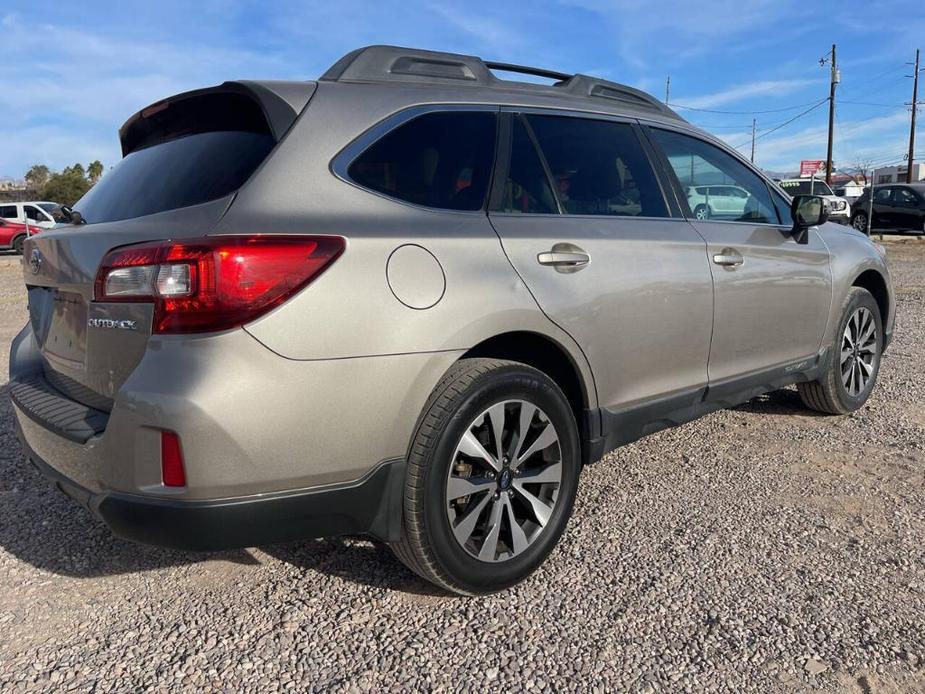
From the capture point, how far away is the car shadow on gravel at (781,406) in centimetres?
473

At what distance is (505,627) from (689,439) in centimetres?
214

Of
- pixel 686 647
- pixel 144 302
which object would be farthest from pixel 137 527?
pixel 686 647

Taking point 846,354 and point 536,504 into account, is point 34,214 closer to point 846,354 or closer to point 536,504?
point 846,354

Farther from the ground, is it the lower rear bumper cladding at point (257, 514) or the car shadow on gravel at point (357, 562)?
the lower rear bumper cladding at point (257, 514)

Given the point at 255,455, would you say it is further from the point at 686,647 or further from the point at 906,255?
the point at 906,255

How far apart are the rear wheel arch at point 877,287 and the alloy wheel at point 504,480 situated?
2.94m

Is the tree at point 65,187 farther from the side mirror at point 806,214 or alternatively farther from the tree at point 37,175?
the side mirror at point 806,214

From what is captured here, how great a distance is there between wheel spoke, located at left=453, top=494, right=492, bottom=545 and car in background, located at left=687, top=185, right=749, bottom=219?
181 centimetres

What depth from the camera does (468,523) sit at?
2475 mm

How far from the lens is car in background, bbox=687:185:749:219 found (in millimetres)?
3566

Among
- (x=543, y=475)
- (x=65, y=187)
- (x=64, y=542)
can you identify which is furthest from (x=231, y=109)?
(x=65, y=187)

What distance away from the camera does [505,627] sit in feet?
7.93

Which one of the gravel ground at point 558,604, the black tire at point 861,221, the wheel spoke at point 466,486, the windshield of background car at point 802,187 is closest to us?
the gravel ground at point 558,604

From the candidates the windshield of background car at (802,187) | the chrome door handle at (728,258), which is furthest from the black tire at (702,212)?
the windshield of background car at (802,187)
